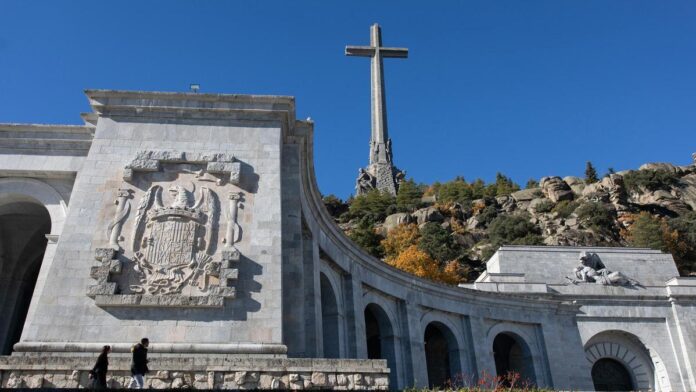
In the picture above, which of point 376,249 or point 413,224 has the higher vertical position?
point 413,224

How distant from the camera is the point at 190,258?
13.7 m

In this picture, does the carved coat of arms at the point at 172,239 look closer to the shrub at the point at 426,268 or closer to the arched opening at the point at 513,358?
the arched opening at the point at 513,358

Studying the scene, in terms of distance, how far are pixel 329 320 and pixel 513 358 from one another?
46.8ft

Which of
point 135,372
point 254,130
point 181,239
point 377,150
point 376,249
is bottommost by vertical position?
point 135,372

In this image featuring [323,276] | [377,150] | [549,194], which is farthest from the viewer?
[377,150]

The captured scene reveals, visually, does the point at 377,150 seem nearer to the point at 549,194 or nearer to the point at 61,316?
the point at 549,194

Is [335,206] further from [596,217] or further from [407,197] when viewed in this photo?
[596,217]

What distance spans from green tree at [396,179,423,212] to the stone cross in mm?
3059

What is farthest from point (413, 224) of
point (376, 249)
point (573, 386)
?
point (573, 386)

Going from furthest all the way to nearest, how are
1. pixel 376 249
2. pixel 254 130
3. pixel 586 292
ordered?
pixel 376 249 → pixel 586 292 → pixel 254 130

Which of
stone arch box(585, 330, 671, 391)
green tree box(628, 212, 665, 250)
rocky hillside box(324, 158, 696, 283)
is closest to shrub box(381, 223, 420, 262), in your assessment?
rocky hillside box(324, 158, 696, 283)

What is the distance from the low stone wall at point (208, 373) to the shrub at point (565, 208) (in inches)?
2477

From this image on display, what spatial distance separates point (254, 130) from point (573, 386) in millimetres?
20633

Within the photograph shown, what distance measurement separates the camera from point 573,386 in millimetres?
27703
